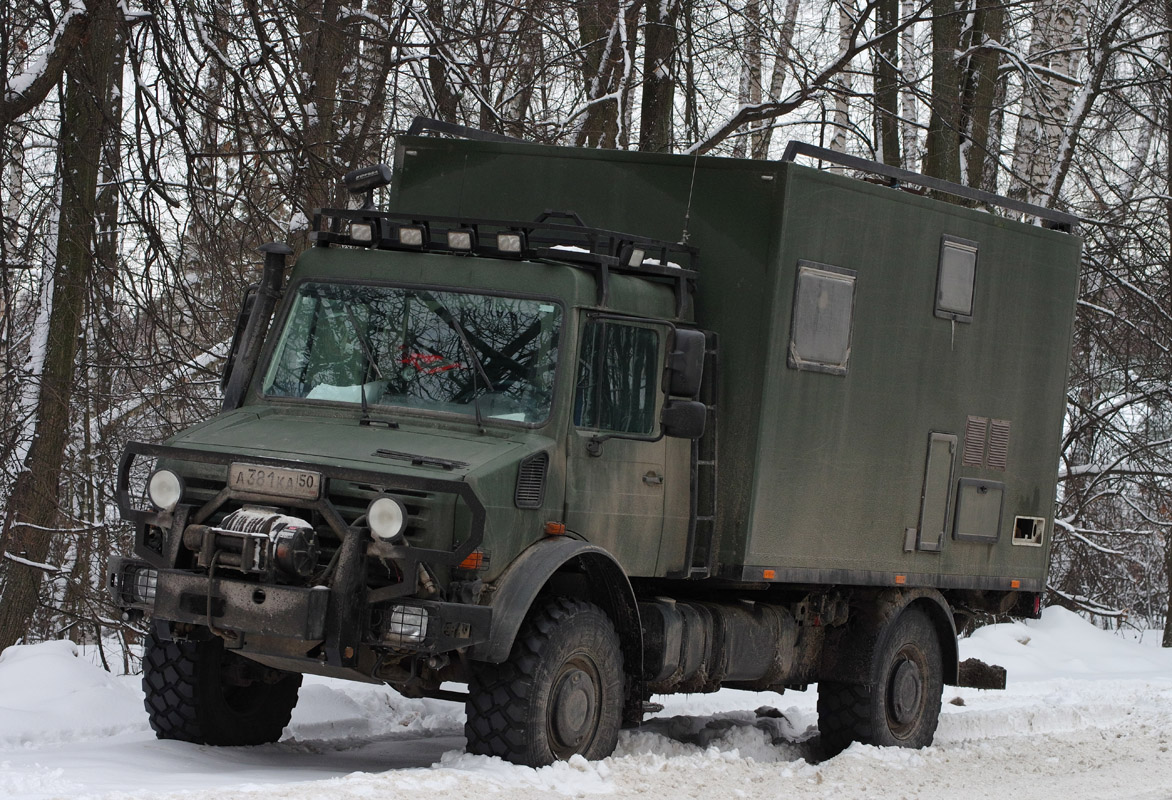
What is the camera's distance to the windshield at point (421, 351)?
7922 millimetres

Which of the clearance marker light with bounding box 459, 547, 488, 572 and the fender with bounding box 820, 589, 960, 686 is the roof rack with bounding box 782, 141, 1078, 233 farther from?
the clearance marker light with bounding box 459, 547, 488, 572

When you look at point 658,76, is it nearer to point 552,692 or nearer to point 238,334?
point 238,334

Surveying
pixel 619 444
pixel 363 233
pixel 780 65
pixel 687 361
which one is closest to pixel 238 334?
pixel 363 233

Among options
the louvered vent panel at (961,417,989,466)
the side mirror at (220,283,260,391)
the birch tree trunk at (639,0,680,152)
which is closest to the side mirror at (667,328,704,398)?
the side mirror at (220,283,260,391)

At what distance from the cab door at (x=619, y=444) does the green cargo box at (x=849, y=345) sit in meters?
0.59

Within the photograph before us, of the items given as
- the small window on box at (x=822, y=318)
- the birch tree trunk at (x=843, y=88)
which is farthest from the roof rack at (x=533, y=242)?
the birch tree trunk at (x=843, y=88)

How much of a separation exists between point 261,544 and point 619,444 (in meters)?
2.11

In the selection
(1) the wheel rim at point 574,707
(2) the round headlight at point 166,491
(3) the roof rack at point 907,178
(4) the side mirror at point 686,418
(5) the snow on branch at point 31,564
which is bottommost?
(5) the snow on branch at point 31,564

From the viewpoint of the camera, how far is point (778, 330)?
883 centimetres

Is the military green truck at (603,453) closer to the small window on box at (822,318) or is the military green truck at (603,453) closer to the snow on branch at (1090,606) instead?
the small window on box at (822,318)

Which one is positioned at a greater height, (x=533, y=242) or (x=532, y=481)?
(x=533, y=242)

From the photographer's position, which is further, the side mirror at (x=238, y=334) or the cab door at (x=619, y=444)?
the side mirror at (x=238, y=334)

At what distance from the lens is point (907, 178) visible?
32.3 feet

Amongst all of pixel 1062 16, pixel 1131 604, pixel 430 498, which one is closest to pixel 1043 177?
pixel 1062 16
